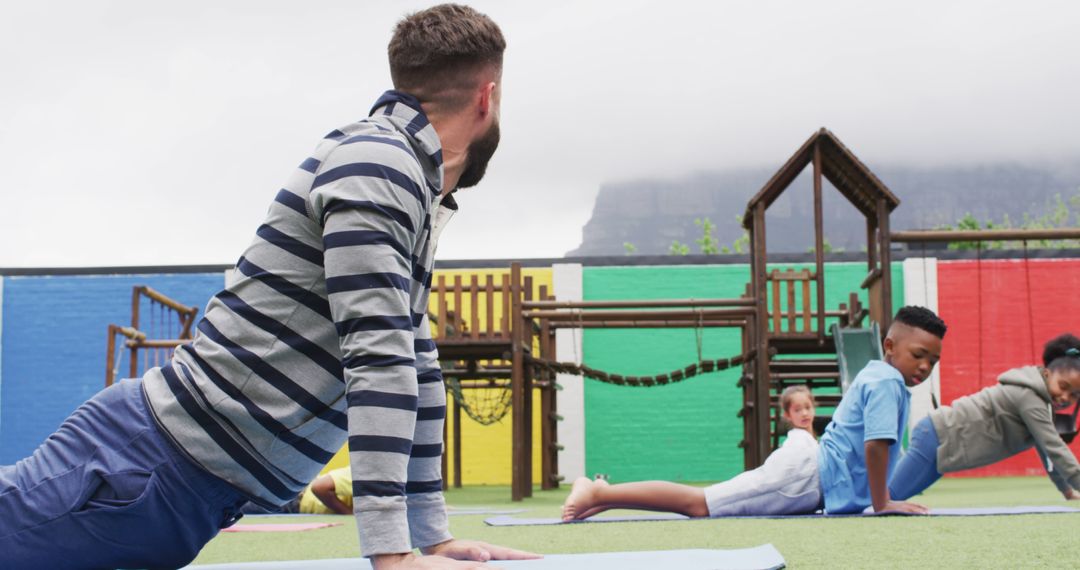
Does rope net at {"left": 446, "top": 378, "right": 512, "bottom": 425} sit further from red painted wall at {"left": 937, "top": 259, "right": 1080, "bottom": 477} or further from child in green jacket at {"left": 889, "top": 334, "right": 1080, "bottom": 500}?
red painted wall at {"left": 937, "top": 259, "right": 1080, "bottom": 477}

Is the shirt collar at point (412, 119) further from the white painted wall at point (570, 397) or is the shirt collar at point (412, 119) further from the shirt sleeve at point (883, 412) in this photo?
the white painted wall at point (570, 397)

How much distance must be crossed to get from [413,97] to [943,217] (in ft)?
366

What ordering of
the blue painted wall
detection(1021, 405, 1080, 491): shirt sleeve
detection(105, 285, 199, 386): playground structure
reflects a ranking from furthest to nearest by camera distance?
1. the blue painted wall
2. detection(105, 285, 199, 386): playground structure
3. detection(1021, 405, 1080, 491): shirt sleeve

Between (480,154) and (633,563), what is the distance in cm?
93

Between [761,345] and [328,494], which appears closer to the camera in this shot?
[328,494]

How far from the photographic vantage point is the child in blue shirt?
476 cm

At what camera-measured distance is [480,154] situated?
79.6 inches

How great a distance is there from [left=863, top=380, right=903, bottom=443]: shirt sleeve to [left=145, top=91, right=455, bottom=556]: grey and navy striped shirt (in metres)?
3.30

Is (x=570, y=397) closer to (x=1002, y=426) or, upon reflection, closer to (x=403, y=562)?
(x=1002, y=426)

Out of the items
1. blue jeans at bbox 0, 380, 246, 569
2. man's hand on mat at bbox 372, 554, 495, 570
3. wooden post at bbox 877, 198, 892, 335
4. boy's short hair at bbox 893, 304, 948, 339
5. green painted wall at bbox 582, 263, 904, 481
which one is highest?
wooden post at bbox 877, 198, 892, 335

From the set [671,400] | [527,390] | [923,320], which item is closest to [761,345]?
[527,390]

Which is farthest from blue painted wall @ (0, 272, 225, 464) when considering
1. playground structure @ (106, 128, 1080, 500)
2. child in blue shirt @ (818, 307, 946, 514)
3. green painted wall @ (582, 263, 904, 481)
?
child in blue shirt @ (818, 307, 946, 514)

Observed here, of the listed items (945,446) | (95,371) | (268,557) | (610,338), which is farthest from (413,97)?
(95,371)

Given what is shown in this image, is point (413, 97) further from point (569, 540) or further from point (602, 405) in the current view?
point (602, 405)
